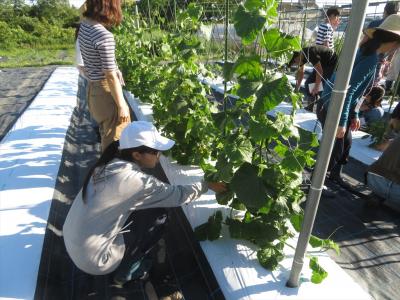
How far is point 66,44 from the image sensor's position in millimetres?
20906

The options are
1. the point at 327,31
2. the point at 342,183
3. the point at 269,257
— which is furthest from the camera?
the point at 327,31

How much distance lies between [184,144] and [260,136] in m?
1.20

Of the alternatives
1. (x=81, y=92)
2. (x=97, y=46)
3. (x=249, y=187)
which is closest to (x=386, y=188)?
(x=249, y=187)

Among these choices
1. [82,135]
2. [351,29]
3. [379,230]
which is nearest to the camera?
[351,29]

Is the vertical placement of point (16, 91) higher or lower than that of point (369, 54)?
lower

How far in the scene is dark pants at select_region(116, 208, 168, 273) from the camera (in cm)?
165

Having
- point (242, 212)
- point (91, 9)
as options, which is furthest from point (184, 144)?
point (91, 9)

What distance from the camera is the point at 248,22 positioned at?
1.29 meters

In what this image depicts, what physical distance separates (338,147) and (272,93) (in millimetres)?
1489

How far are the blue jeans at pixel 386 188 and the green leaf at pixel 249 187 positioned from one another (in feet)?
4.35

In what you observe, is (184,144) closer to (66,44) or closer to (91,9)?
(91,9)

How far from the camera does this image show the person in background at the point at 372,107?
386 cm

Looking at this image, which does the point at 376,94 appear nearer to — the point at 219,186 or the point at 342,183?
the point at 342,183

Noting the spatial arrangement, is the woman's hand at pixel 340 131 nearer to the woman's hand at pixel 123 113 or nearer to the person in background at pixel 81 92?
the woman's hand at pixel 123 113
